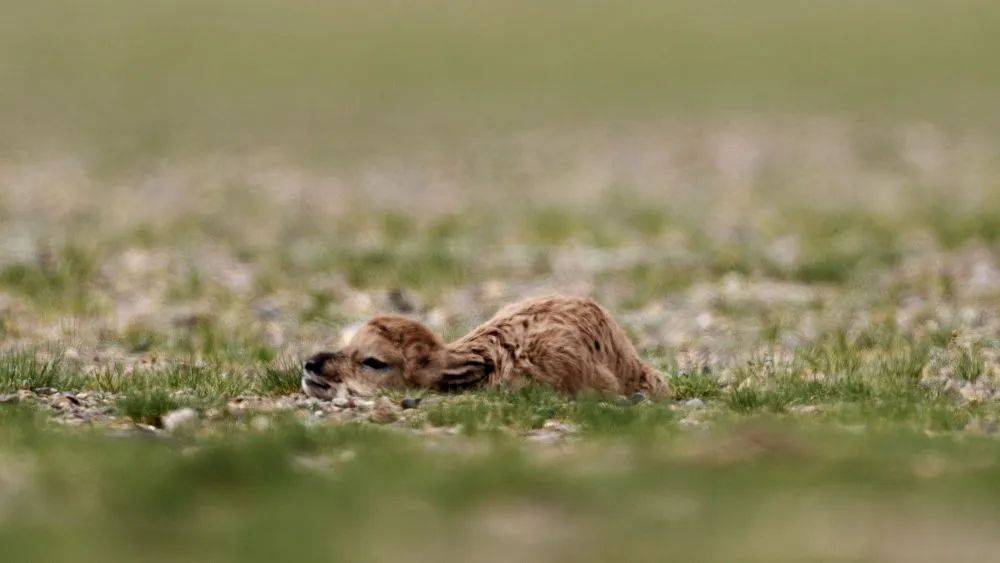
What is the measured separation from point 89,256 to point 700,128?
26482 millimetres

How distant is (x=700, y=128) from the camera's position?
152ft

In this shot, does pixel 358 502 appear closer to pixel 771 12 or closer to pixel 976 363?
pixel 976 363

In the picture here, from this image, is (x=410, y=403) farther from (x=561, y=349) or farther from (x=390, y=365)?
(x=561, y=349)

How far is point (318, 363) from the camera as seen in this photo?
40.9ft

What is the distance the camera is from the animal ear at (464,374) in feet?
41.0

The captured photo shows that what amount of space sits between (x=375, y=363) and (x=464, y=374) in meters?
0.63

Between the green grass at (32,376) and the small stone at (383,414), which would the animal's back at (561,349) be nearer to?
the small stone at (383,414)

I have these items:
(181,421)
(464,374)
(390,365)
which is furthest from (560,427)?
(181,421)

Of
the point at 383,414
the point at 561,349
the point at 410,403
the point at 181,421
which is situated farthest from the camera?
the point at 561,349

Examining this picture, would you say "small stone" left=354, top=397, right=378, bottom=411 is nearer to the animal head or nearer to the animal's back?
the animal head

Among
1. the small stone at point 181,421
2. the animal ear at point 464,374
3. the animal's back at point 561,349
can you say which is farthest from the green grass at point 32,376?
the animal's back at point 561,349

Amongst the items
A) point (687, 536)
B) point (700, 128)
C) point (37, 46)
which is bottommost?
point (687, 536)

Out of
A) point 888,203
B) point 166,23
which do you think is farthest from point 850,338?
point 166,23

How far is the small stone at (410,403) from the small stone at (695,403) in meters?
1.92
